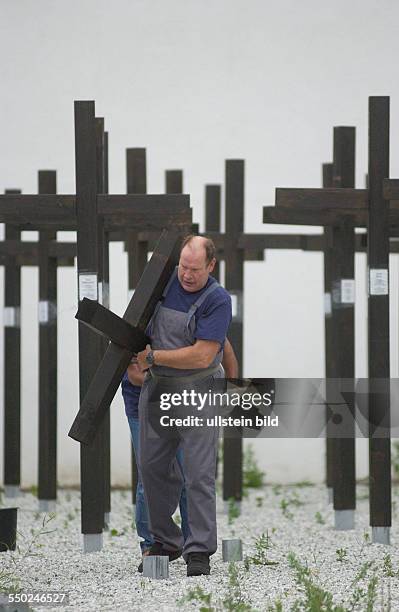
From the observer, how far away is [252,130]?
1220 cm

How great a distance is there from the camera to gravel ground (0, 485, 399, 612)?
574 centimetres

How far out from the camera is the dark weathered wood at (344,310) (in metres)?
8.02

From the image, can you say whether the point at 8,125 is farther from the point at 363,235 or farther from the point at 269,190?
the point at 363,235

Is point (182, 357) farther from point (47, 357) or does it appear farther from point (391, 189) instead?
point (47, 357)

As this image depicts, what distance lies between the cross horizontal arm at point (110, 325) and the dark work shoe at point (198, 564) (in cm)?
106

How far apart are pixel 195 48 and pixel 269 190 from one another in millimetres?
1530

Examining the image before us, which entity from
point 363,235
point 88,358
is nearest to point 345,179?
point 363,235

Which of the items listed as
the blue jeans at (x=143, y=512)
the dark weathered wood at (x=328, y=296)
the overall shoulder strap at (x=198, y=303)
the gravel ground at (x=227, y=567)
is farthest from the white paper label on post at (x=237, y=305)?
the overall shoulder strap at (x=198, y=303)

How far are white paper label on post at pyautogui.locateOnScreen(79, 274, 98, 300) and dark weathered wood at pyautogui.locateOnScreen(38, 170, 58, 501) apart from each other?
84.3 inches

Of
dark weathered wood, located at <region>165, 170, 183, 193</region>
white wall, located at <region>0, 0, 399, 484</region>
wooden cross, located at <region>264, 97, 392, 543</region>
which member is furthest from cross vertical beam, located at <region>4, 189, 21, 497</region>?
wooden cross, located at <region>264, 97, 392, 543</region>

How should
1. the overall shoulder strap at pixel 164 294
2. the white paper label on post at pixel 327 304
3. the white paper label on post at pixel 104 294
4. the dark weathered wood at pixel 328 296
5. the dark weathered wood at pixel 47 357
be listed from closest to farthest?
the overall shoulder strap at pixel 164 294
the white paper label on post at pixel 104 294
the dark weathered wood at pixel 328 296
the dark weathered wood at pixel 47 357
the white paper label on post at pixel 327 304

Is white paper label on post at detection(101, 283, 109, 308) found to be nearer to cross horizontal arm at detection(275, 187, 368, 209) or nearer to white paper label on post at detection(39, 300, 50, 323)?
cross horizontal arm at detection(275, 187, 368, 209)

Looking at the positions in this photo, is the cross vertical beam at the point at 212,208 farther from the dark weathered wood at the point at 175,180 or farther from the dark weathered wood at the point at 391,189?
the dark weathered wood at the point at 391,189

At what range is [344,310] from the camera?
830 cm
